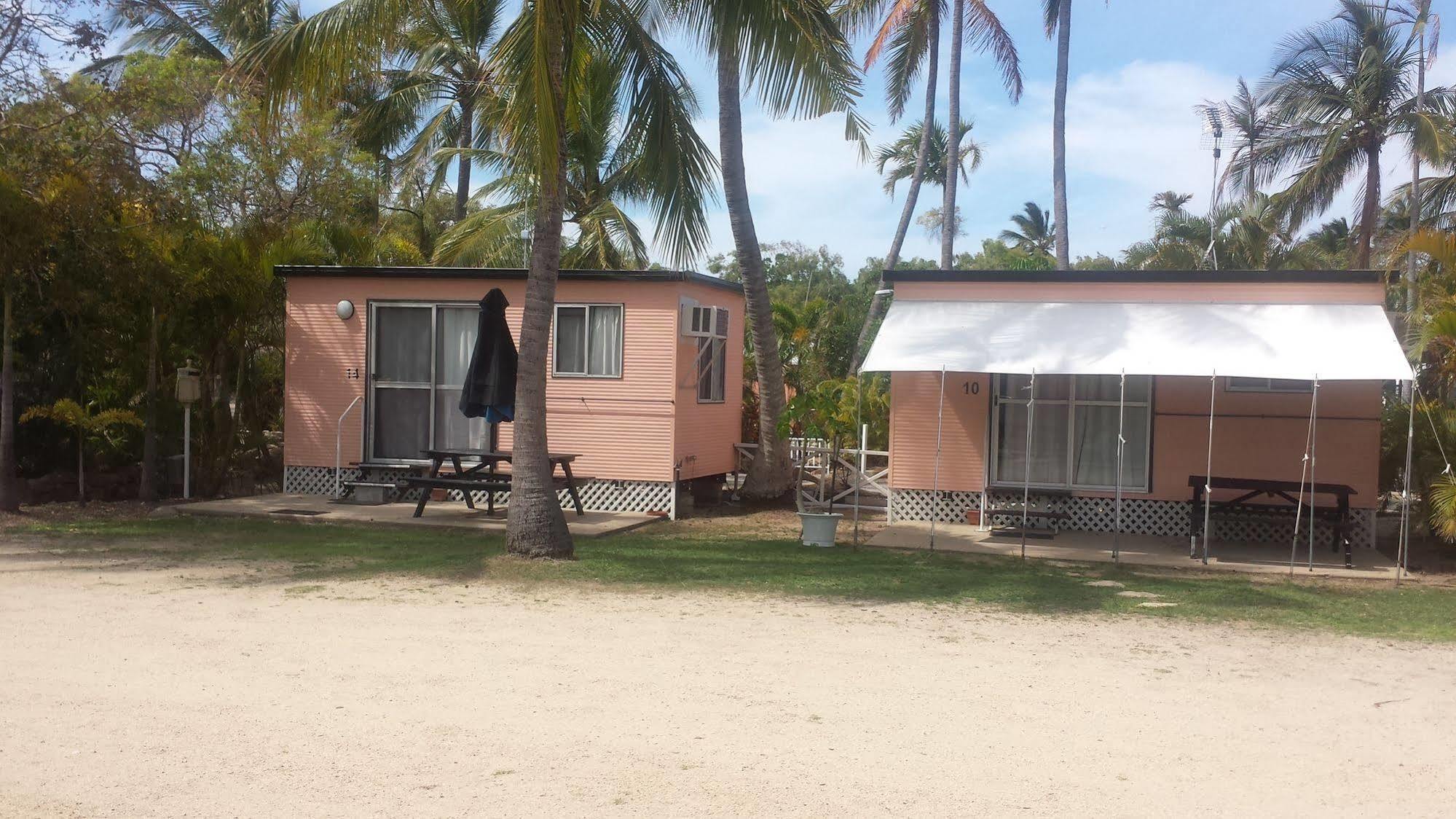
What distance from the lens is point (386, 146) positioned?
83.0 ft

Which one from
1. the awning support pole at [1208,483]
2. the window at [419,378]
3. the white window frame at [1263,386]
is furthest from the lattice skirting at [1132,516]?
the window at [419,378]

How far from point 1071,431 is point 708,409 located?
14.4ft

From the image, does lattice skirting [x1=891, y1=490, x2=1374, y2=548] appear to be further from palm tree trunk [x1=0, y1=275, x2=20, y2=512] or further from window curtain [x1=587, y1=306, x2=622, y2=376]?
palm tree trunk [x1=0, y1=275, x2=20, y2=512]

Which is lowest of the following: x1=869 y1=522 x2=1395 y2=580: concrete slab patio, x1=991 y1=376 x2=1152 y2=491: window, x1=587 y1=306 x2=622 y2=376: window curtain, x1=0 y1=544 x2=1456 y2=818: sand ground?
x1=0 y1=544 x2=1456 y2=818: sand ground

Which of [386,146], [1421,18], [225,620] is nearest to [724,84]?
[225,620]

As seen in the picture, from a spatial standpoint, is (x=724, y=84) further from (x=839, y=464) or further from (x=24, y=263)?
(x=24, y=263)

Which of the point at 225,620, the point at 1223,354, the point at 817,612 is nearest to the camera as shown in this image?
the point at 225,620

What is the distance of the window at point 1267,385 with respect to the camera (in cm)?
1202

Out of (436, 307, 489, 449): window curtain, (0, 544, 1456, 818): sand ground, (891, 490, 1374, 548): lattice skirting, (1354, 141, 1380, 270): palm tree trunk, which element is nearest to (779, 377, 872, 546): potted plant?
(891, 490, 1374, 548): lattice skirting

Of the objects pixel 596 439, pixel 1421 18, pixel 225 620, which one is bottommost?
pixel 225 620

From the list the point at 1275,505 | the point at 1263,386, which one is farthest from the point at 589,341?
the point at 1275,505

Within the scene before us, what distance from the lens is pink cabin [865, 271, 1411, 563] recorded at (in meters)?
11.0

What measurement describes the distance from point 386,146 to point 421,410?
13110 mm

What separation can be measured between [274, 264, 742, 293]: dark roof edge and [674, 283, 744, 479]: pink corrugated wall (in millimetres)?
276
